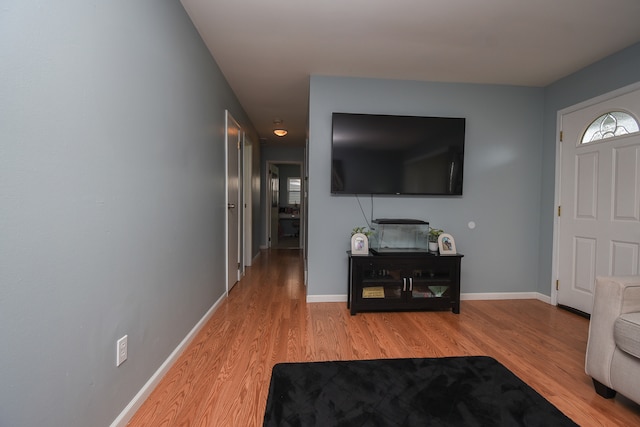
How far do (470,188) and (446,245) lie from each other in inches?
30.7

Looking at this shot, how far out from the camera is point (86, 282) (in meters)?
1.10

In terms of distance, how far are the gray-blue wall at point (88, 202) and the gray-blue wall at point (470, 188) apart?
144cm

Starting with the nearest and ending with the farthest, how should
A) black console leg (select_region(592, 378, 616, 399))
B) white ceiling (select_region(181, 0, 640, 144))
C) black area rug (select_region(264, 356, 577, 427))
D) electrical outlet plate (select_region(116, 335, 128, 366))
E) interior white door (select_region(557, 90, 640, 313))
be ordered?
1. electrical outlet plate (select_region(116, 335, 128, 366))
2. black area rug (select_region(264, 356, 577, 427))
3. black console leg (select_region(592, 378, 616, 399))
4. white ceiling (select_region(181, 0, 640, 144))
5. interior white door (select_region(557, 90, 640, 313))

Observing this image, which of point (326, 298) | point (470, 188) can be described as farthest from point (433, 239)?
point (326, 298)

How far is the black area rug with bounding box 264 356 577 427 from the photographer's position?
140 cm

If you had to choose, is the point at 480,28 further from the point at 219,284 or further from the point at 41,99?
the point at 219,284

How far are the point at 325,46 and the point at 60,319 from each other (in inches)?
99.1

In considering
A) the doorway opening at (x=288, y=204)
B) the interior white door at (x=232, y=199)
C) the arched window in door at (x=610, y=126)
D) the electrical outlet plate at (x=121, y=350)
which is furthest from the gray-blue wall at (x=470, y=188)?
the doorway opening at (x=288, y=204)

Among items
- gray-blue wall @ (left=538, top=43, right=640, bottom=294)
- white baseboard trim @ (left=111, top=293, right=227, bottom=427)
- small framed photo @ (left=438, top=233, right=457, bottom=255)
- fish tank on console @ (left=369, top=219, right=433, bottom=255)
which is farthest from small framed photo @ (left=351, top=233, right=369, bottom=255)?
gray-blue wall @ (left=538, top=43, right=640, bottom=294)

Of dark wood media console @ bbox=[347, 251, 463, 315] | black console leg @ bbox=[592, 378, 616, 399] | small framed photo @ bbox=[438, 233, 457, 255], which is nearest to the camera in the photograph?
black console leg @ bbox=[592, 378, 616, 399]

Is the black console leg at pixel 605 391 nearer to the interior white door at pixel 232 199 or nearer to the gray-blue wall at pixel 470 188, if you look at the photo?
the gray-blue wall at pixel 470 188

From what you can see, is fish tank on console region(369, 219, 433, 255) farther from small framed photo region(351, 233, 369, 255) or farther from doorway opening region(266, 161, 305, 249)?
doorway opening region(266, 161, 305, 249)

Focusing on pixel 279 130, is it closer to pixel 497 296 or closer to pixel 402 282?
pixel 402 282

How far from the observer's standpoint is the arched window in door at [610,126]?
2.45 metres
